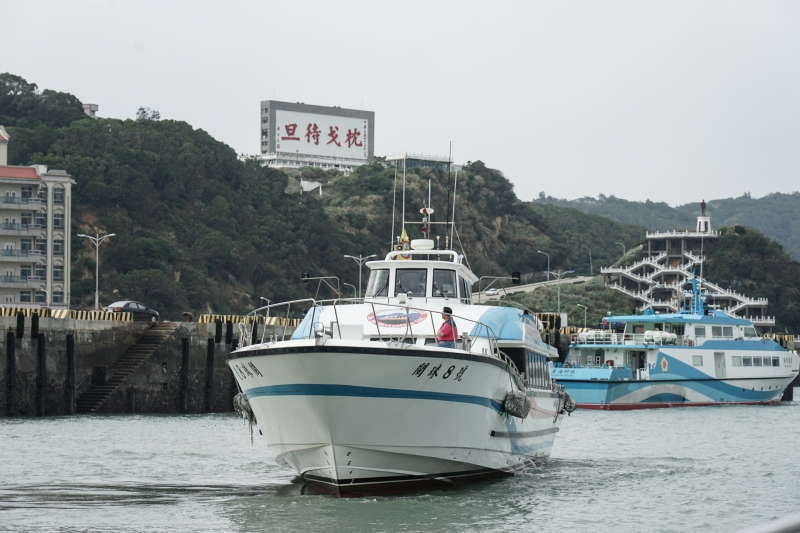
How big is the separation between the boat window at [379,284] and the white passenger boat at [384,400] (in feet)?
5.43

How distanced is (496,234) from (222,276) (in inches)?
2520

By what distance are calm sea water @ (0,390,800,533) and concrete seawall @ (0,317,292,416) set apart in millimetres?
8325

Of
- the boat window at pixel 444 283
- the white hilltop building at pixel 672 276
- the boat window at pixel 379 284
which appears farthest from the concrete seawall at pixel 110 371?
the white hilltop building at pixel 672 276

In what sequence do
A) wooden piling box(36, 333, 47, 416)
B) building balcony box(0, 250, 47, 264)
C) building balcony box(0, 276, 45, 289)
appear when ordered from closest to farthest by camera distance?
wooden piling box(36, 333, 47, 416)
building balcony box(0, 276, 45, 289)
building balcony box(0, 250, 47, 264)

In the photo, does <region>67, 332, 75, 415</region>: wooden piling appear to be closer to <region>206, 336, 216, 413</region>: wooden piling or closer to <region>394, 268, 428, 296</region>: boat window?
<region>206, 336, 216, 413</region>: wooden piling

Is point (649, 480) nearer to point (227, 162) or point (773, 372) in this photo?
point (773, 372)

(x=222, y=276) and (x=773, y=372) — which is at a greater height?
(x=222, y=276)

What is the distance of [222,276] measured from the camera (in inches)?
4094

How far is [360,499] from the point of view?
66.2 ft

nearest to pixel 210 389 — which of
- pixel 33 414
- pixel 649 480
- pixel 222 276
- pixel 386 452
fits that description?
pixel 33 414

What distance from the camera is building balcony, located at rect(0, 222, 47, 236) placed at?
77.5 m

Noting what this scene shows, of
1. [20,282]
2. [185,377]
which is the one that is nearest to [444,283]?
[185,377]

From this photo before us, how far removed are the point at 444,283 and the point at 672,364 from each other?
36.7 meters

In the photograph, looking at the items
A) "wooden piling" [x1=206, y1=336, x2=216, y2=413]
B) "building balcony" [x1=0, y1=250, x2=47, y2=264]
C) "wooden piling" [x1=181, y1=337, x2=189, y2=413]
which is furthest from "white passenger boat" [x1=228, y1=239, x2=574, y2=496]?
"building balcony" [x1=0, y1=250, x2=47, y2=264]
